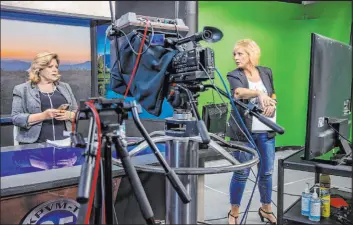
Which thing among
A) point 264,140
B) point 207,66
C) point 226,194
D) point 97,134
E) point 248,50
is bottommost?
point 226,194

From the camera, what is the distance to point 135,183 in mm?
800

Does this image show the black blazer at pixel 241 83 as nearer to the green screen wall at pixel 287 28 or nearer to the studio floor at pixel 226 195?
the green screen wall at pixel 287 28

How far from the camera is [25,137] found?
222 centimetres

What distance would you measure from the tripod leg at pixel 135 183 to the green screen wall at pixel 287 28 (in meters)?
0.36

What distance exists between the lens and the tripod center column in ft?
3.17

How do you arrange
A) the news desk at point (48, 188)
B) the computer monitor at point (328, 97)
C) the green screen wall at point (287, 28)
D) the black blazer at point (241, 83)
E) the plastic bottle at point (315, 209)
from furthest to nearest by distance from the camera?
1. the black blazer at point (241, 83)
2. the plastic bottle at point (315, 209)
3. the computer monitor at point (328, 97)
4. the news desk at point (48, 188)
5. the green screen wall at point (287, 28)

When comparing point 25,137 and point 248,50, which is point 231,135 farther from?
point 25,137

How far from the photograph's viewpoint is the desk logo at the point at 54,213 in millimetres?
1104

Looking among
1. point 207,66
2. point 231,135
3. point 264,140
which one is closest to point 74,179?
point 207,66

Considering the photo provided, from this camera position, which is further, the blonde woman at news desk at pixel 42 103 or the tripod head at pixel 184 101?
the blonde woman at news desk at pixel 42 103

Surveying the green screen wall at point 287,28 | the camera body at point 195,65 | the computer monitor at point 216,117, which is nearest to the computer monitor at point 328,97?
the green screen wall at point 287,28

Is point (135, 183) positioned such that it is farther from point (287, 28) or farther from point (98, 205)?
point (287, 28)

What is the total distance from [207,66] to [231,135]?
1.29 meters

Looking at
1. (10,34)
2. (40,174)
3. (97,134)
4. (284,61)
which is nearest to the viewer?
(97,134)
